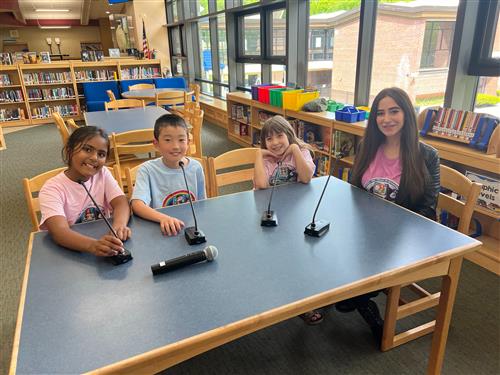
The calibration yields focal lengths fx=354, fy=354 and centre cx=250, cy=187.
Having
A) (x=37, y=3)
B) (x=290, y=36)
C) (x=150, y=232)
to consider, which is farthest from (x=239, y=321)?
(x=37, y=3)

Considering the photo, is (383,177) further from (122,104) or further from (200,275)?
(122,104)

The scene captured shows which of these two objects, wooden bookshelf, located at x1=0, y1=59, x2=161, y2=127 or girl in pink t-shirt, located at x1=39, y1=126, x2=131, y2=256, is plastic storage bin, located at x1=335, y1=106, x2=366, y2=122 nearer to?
girl in pink t-shirt, located at x1=39, y1=126, x2=131, y2=256

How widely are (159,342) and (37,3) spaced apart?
12.6 meters

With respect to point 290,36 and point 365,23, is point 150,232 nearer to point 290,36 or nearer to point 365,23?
point 365,23

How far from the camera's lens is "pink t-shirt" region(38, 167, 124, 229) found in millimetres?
1373

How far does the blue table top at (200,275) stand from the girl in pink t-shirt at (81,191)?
7cm

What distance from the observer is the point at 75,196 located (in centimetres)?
151

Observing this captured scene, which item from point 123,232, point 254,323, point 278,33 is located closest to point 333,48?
point 278,33

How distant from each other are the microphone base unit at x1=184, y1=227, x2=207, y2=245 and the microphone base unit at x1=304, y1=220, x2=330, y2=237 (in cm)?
37

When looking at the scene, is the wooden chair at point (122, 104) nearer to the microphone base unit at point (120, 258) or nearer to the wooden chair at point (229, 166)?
the wooden chair at point (229, 166)

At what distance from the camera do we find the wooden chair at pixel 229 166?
190 cm

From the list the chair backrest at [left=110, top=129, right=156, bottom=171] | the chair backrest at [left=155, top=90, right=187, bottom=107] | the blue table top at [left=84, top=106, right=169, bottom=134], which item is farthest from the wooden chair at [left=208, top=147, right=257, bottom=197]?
the chair backrest at [left=155, top=90, right=187, bottom=107]

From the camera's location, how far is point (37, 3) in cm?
1028

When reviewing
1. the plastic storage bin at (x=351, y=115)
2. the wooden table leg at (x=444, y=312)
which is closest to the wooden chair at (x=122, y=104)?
the plastic storage bin at (x=351, y=115)
